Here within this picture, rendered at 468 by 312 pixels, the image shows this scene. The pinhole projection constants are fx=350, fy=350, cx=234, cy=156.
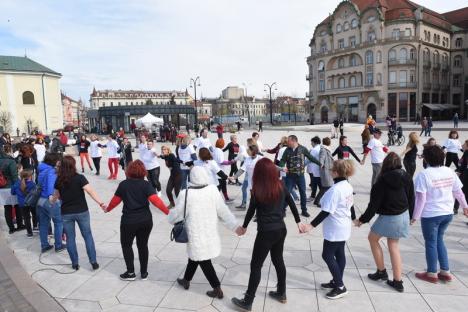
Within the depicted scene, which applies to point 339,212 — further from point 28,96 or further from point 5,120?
point 28,96

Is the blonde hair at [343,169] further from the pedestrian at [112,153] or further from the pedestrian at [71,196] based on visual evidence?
the pedestrian at [112,153]

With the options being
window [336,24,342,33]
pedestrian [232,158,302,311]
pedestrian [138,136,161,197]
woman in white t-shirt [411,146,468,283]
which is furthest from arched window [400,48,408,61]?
pedestrian [232,158,302,311]

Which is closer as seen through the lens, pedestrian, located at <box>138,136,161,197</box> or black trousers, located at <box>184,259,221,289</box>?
black trousers, located at <box>184,259,221,289</box>

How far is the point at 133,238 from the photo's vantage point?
15.4 feet

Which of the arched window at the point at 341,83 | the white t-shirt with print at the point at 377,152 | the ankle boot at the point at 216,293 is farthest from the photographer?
the arched window at the point at 341,83

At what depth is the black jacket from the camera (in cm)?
412

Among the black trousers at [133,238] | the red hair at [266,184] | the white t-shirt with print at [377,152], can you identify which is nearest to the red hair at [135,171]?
the black trousers at [133,238]

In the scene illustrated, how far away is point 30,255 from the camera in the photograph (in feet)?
19.6

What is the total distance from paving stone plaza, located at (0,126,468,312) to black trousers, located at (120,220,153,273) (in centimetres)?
29

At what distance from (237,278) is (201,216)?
139 centimetres

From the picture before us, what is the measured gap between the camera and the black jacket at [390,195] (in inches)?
162

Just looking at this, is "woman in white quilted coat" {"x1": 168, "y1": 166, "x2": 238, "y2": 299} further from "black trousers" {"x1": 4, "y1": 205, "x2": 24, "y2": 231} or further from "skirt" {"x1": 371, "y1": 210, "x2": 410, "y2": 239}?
"black trousers" {"x1": 4, "y1": 205, "x2": 24, "y2": 231}

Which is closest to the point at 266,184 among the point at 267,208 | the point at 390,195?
the point at 267,208

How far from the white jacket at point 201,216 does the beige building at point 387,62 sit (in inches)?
2163
